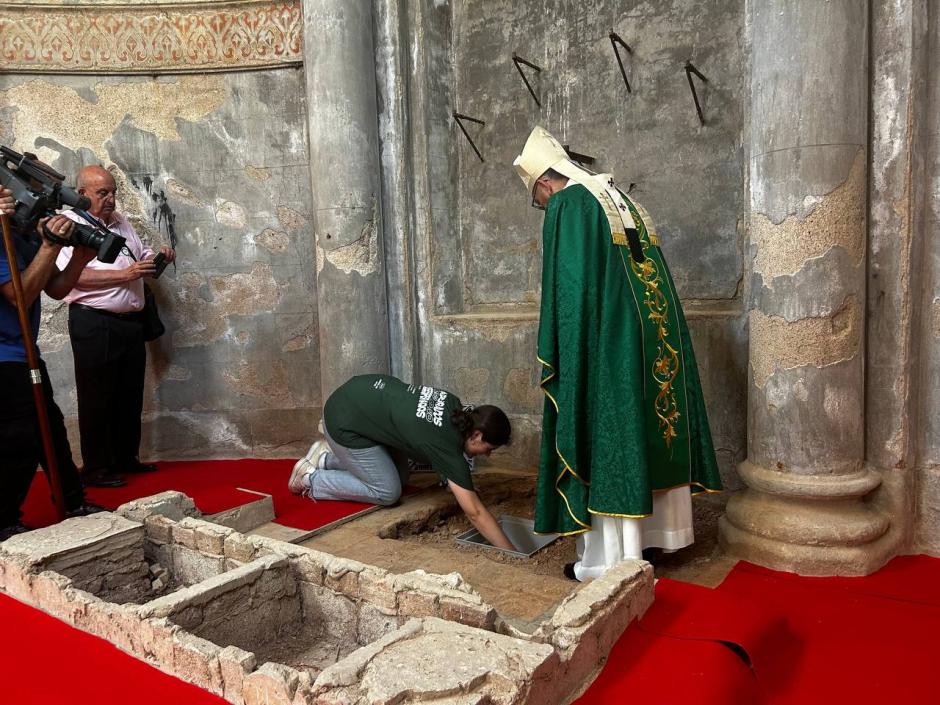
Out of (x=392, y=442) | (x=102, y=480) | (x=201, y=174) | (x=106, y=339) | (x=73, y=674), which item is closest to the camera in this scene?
(x=73, y=674)

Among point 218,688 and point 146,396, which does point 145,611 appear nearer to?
point 218,688

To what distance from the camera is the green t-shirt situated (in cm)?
338

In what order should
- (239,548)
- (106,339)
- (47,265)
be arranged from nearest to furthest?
(239,548) < (47,265) < (106,339)

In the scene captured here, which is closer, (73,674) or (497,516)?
(73,674)

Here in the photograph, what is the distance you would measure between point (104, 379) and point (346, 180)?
1.97 metres

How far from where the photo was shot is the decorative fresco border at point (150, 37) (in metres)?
4.97

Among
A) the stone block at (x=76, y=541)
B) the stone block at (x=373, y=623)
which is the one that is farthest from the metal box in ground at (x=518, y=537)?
the stone block at (x=76, y=541)

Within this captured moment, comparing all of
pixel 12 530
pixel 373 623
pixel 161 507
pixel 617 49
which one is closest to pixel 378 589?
pixel 373 623

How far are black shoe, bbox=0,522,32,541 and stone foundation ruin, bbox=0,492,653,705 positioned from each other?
1.51 ft

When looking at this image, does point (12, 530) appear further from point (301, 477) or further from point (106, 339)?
point (106, 339)

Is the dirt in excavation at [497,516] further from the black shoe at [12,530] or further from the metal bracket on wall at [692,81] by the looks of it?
the metal bracket on wall at [692,81]

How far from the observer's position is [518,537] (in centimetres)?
Result: 389

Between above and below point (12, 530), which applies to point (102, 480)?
below

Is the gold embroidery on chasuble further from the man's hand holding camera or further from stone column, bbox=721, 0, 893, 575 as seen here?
the man's hand holding camera
